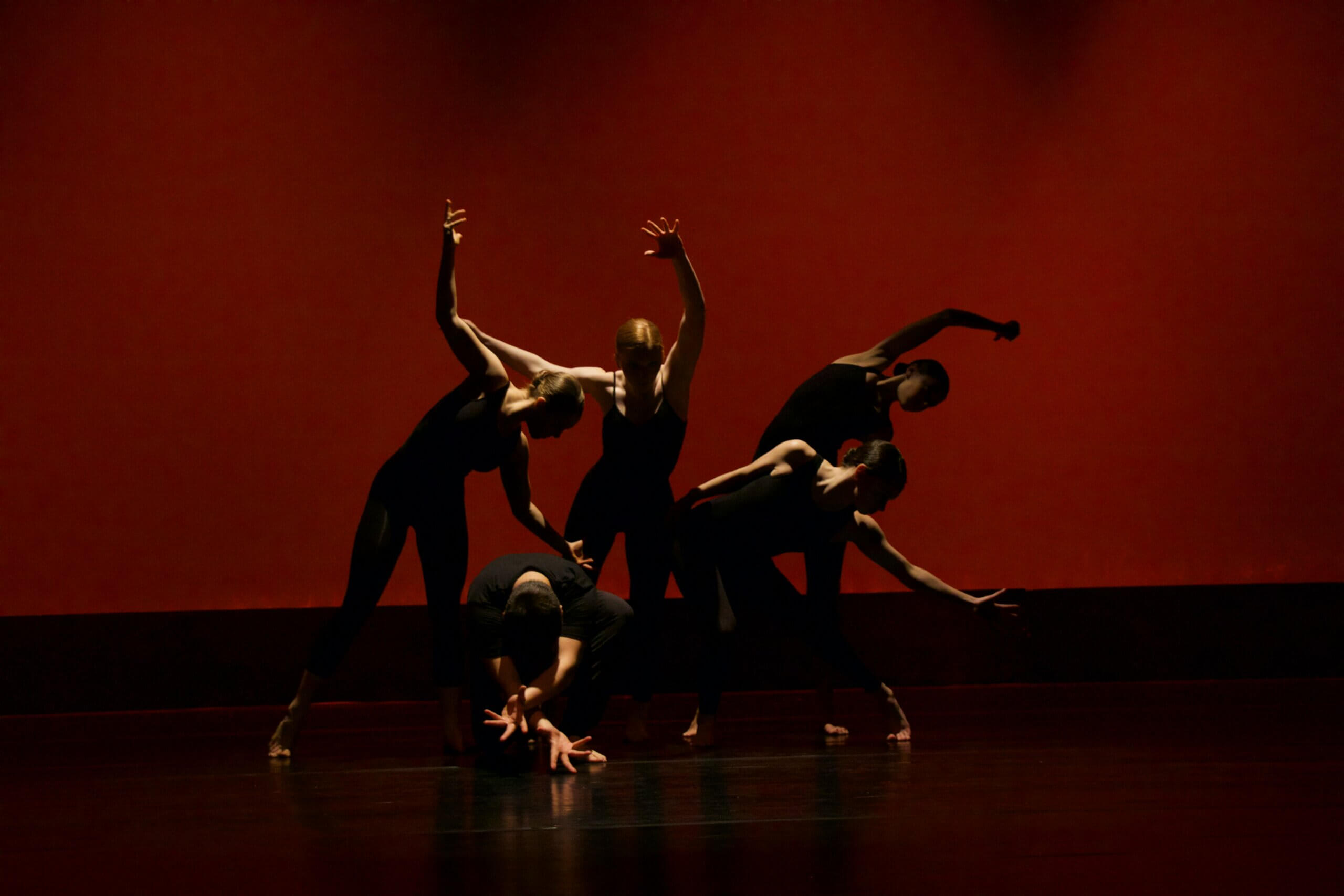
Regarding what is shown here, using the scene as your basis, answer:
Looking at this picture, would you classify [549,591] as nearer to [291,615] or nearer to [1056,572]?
[291,615]

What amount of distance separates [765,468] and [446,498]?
2.91 feet

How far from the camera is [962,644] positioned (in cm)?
452

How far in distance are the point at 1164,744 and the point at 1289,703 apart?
1.14 metres

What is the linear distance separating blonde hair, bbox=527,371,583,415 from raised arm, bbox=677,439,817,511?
44cm

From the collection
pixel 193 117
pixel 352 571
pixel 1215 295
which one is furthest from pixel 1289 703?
pixel 193 117

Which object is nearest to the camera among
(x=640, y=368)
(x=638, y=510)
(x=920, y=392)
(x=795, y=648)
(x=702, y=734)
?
(x=702, y=734)

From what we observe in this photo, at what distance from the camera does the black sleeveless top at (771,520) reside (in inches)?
126

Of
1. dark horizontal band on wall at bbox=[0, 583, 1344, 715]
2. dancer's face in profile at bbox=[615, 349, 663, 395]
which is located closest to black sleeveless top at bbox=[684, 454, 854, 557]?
dancer's face in profile at bbox=[615, 349, 663, 395]

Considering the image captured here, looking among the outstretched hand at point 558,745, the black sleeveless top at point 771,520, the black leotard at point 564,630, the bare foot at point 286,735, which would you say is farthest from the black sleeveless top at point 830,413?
the bare foot at point 286,735

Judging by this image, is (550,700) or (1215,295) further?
(1215,295)

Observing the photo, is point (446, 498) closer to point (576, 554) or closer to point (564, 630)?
point (576, 554)

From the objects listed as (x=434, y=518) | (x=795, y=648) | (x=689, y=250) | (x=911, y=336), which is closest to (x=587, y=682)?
(x=434, y=518)

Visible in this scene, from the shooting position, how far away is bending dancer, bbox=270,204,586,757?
296cm

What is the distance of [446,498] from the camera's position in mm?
3064
